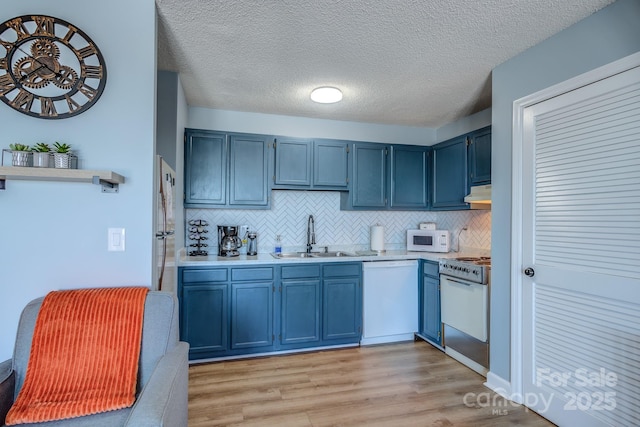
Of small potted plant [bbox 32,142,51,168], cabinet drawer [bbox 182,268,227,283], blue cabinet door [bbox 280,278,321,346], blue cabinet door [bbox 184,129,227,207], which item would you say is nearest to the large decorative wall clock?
small potted plant [bbox 32,142,51,168]

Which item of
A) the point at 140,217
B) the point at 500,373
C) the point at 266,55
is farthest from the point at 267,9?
the point at 500,373

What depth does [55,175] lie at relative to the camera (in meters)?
1.46

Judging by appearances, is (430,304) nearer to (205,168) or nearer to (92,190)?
(205,168)

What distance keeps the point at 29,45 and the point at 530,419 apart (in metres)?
3.68

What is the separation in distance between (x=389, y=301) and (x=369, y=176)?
1435 millimetres

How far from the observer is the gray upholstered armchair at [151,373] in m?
1.11

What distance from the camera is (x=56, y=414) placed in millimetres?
1193

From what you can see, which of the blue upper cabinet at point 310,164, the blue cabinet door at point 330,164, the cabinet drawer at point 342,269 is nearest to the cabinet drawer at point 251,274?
the cabinet drawer at point 342,269

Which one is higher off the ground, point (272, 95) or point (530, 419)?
point (272, 95)

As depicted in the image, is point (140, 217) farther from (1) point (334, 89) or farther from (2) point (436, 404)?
(2) point (436, 404)

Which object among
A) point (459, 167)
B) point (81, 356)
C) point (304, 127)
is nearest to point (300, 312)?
point (81, 356)

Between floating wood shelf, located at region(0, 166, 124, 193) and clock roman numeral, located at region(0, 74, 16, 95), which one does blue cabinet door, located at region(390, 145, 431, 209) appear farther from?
clock roman numeral, located at region(0, 74, 16, 95)

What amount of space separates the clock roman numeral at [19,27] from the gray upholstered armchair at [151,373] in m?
1.32

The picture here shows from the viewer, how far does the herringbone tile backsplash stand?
11.9 ft
